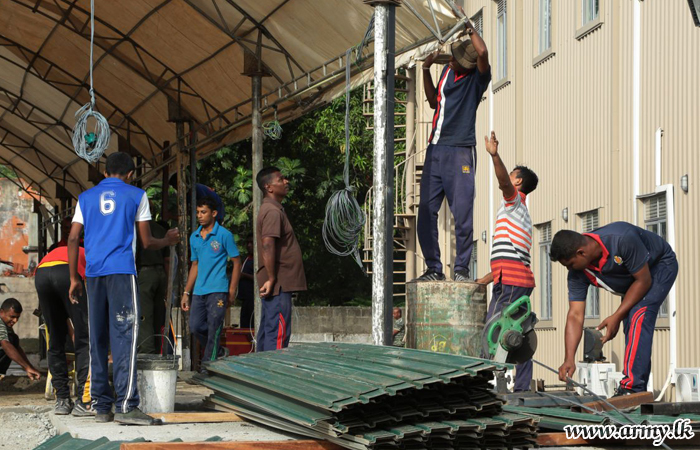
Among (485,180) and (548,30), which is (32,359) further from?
(548,30)

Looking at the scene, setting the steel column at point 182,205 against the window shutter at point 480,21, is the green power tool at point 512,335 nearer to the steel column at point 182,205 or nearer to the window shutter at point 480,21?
the steel column at point 182,205

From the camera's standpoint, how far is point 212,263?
11812mm

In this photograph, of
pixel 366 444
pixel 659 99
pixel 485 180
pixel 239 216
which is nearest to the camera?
pixel 366 444

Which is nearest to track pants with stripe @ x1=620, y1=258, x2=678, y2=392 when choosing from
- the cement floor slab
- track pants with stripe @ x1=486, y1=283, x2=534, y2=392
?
track pants with stripe @ x1=486, y1=283, x2=534, y2=392

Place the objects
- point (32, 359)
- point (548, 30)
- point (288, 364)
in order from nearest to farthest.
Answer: point (288, 364) → point (548, 30) → point (32, 359)

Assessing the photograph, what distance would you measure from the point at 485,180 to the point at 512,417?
13.7 m

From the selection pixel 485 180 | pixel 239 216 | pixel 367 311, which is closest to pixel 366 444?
pixel 485 180

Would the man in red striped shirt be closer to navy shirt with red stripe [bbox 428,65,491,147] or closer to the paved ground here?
navy shirt with red stripe [bbox 428,65,491,147]

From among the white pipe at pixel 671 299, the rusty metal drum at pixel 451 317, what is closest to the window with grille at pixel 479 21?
the white pipe at pixel 671 299

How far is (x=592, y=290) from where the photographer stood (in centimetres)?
1552

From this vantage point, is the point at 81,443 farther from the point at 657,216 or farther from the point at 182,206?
the point at 182,206

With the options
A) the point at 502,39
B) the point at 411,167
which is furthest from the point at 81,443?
the point at 411,167

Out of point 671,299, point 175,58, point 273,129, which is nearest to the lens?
point 671,299

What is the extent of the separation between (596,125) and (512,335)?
792 centimetres
